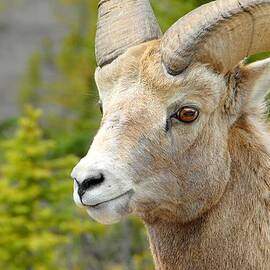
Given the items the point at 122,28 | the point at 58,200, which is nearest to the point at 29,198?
the point at 58,200

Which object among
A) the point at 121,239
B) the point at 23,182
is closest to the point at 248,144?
the point at 23,182

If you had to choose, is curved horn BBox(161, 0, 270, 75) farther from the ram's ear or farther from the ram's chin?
the ram's chin

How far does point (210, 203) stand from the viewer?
23.7 feet

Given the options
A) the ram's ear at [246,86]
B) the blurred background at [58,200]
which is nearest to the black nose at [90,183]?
the ram's ear at [246,86]

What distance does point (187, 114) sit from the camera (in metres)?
7.12

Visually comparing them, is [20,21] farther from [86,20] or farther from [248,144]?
[248,144]

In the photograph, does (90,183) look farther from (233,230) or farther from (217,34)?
(217,34)

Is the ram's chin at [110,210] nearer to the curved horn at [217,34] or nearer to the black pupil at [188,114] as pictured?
the black pupil at [188,114]

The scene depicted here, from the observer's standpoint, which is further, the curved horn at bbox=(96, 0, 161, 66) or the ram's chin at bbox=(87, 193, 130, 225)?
the curved horn at bbox=(96, 0, 161, 66)

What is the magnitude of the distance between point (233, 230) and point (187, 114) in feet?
2.82

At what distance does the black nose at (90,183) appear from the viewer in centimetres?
656

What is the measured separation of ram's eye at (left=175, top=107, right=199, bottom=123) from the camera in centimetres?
709

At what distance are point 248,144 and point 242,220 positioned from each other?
1.74 feet

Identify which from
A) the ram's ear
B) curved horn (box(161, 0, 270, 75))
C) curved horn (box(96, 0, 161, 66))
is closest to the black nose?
curved horn (box(161, 0, 270, 75))
